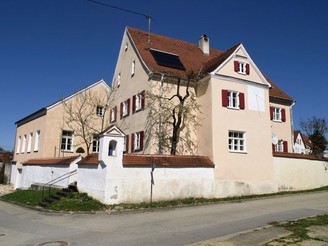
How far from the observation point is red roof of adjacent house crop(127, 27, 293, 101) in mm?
25406

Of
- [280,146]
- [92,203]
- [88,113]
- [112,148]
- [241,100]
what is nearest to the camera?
[92,203]

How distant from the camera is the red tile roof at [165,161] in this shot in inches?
747

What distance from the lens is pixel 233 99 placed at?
24.5 m

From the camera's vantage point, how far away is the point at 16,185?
114 ft

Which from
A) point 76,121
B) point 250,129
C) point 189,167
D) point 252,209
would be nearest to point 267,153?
point 250,129

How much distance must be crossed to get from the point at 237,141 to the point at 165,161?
6466 mm

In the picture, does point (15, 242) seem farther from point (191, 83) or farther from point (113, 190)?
point (191, 83)

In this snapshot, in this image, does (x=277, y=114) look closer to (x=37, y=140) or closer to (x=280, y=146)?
(x=280, y=146)

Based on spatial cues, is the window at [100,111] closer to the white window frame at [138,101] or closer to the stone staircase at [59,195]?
the white window frame at [138,101]

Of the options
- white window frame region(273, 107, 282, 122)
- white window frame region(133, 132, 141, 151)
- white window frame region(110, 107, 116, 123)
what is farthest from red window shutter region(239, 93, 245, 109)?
white window frame region(110, 107, 116, 123)

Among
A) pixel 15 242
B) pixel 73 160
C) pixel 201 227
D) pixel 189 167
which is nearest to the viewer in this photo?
pixel 15 242

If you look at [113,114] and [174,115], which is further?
[113,114]

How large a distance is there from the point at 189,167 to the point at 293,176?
31.7 ft

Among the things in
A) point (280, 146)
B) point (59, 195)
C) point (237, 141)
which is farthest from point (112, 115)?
point (280, 146)
